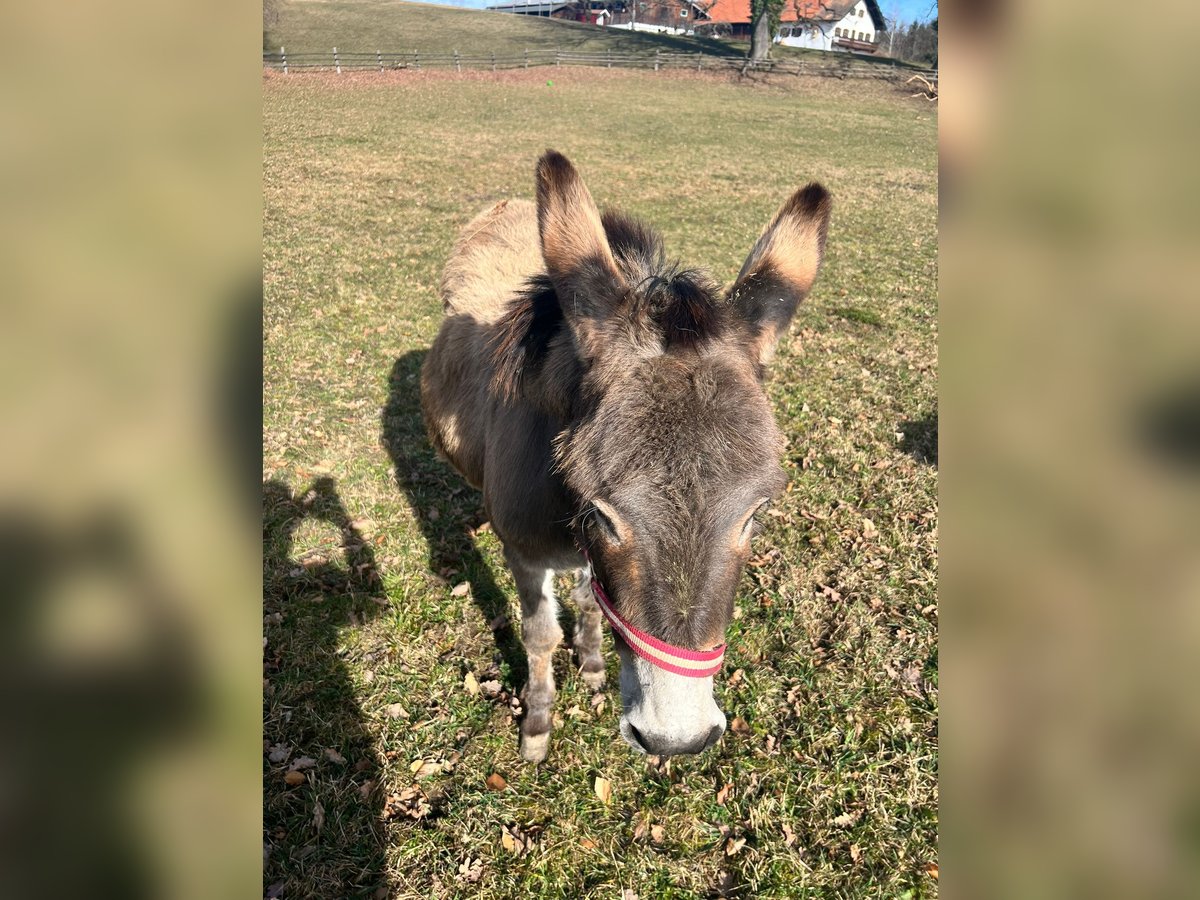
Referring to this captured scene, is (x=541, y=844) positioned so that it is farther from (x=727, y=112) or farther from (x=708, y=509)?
(x=727, y=112)

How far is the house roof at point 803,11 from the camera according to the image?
59969mm

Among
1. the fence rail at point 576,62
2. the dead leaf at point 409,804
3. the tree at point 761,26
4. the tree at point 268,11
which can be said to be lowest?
the dead leaf at point 409,804

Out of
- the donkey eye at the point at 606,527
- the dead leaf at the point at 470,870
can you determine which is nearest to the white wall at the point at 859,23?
the donkey eye at the point at 606,527

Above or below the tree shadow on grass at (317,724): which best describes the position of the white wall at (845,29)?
above

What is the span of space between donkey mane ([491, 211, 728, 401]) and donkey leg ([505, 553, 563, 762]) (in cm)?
115

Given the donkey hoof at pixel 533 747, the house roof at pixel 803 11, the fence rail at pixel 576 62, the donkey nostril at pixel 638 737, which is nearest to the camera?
the donkey nostril at pixel 638 737

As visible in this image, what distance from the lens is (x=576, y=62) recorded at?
45031 mm

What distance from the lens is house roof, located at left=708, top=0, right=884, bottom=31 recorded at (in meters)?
60.0
